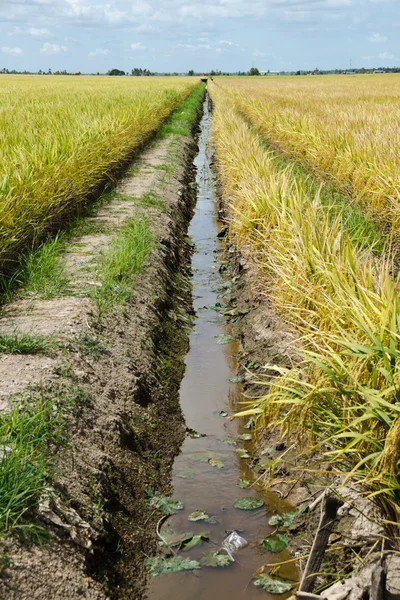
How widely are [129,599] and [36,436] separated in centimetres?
71

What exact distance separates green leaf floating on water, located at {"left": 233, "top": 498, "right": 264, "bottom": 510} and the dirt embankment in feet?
1.24

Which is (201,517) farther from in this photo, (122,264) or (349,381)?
(122,264)

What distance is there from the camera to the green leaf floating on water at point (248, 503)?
3057 millimetres

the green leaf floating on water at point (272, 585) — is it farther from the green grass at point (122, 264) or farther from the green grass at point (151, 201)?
the green grass at point (151, 201)

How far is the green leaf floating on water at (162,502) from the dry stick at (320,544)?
896 mm

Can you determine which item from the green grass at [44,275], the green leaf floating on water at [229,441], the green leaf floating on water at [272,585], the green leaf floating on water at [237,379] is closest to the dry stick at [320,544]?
the green leaf floating on water at [272,585]

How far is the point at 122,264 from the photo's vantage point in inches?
197

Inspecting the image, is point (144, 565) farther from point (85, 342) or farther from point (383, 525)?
point (85, 342)

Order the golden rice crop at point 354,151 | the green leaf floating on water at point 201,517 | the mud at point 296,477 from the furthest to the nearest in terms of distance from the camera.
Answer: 1. the golden rice crop at point 354,151
2. the green leaf floating on water at point 201,517
3. the mud at point 296,477

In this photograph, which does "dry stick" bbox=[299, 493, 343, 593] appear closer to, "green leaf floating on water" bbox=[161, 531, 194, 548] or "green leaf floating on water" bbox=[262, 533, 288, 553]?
"green leaf floating on water" bbox=[262, 533, 288, 553]

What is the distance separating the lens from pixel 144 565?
8.69 feet

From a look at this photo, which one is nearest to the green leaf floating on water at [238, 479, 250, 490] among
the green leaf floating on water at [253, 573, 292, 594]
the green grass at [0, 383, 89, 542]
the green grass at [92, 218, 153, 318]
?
the green leaf floating on water at [253, 573, 292, 594]

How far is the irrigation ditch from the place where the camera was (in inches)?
93.2

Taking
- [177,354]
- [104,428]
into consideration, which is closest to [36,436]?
[104,428]
